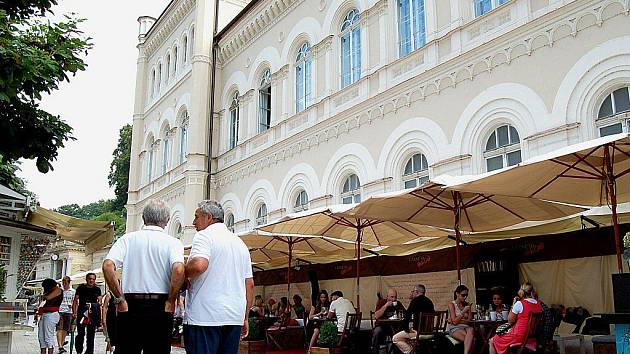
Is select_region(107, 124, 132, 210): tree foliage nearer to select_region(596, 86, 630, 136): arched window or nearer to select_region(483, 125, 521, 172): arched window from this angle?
select_region(483, 125, 521, 172): arched window

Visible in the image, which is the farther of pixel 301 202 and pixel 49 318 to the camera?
pixel 301 202

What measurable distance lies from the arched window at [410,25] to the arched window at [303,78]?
4.53m

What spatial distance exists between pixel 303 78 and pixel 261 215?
5.15 meters

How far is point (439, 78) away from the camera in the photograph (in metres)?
13.6

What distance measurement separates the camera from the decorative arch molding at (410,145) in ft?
44.6

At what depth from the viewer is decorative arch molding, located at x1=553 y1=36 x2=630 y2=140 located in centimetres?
999

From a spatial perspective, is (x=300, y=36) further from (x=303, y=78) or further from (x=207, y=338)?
(x=207, y=338)

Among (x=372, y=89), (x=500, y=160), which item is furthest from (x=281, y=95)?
(x=500, y=160)

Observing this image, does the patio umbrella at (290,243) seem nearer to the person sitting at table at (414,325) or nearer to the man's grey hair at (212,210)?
the person sitting at table at (414,325)

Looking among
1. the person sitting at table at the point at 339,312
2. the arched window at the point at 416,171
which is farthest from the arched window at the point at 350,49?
the person sitting at table at the point at 339,312

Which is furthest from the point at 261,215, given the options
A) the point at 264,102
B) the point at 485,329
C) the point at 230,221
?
the point at 485,329

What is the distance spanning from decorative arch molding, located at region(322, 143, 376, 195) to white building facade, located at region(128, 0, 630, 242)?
0.04 meters

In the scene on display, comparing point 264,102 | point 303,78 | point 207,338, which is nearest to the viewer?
point 207,338

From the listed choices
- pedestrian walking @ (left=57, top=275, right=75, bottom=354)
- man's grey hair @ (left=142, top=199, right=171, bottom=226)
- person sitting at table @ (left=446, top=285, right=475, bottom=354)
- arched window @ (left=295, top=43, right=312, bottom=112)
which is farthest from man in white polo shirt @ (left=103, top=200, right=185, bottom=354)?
arched window @ (left=295, top=43, right=312, bottom=112)
